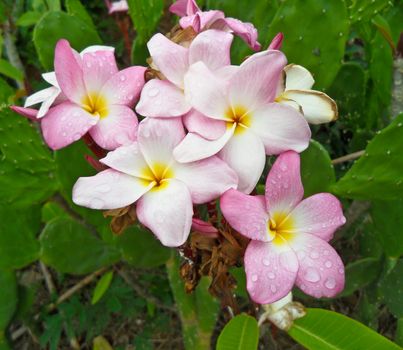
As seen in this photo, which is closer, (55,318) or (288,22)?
(288,22)

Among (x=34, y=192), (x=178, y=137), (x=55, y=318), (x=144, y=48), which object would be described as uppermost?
(x=178, y=137)

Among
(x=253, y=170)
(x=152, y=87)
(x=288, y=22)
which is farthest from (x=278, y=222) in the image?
(x=288, y=22)

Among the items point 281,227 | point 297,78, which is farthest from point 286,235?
point 297,78

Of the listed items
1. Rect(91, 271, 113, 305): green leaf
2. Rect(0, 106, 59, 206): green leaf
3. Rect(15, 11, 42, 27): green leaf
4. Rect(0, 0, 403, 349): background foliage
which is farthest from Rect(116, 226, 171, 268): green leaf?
Rect(15, 11, 42, 27): green leaf

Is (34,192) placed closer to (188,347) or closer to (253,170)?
(188,347)

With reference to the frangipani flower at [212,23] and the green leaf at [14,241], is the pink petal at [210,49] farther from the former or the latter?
the green leaf at [14,241]

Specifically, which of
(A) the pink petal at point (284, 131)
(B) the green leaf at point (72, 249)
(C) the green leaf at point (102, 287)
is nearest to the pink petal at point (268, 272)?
(A) the pink petal at point (284, 131)

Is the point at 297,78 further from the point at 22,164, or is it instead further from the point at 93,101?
the point at 22,164
